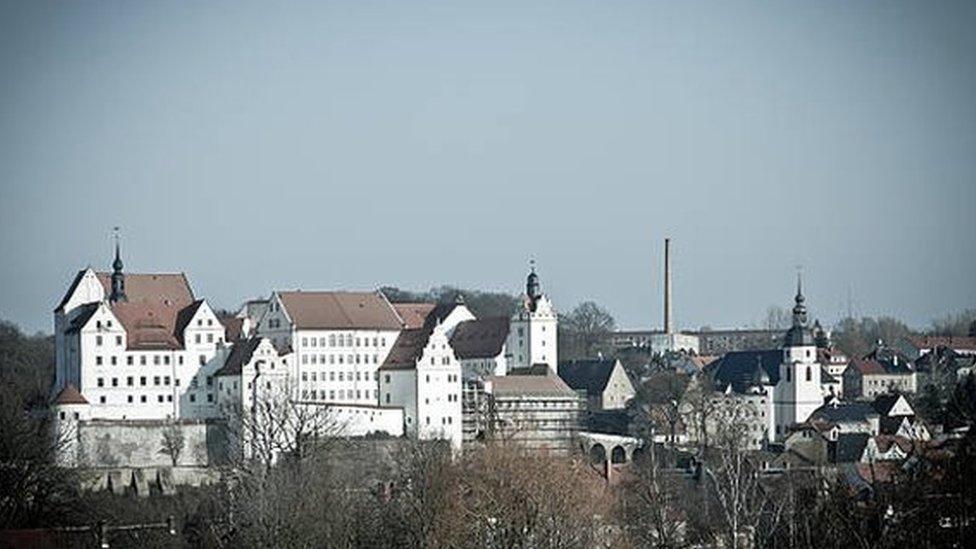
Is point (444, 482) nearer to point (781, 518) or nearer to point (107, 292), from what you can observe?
point (781, 518)

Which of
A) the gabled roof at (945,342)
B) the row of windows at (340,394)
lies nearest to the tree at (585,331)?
the gabled roof at (945,342)

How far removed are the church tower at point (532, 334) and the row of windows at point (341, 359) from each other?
427 inches

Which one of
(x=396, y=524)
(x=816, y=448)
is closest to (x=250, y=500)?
(x=396, y=524)

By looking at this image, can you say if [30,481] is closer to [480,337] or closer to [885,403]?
[480,337]

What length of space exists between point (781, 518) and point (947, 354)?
239 feet

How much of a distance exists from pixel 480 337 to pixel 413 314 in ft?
10.5

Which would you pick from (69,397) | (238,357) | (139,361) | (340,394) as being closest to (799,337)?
(340,394)

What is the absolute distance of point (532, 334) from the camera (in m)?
87.8

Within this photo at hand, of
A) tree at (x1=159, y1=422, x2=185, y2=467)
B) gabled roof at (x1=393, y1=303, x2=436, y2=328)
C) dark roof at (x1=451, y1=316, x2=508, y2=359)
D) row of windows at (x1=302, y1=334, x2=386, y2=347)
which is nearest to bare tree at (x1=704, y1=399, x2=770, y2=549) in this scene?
dark roof at (x1=451, y1=316, x2=508, y2=359)

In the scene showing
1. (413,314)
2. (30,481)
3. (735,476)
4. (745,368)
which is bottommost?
(30,481)

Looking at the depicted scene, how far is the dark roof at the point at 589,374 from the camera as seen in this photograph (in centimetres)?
9269

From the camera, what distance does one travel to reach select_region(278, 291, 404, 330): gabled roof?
76.9 meters

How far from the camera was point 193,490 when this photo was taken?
64.2 m

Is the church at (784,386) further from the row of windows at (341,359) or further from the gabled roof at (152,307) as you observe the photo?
the gabled roof at (152,307)
